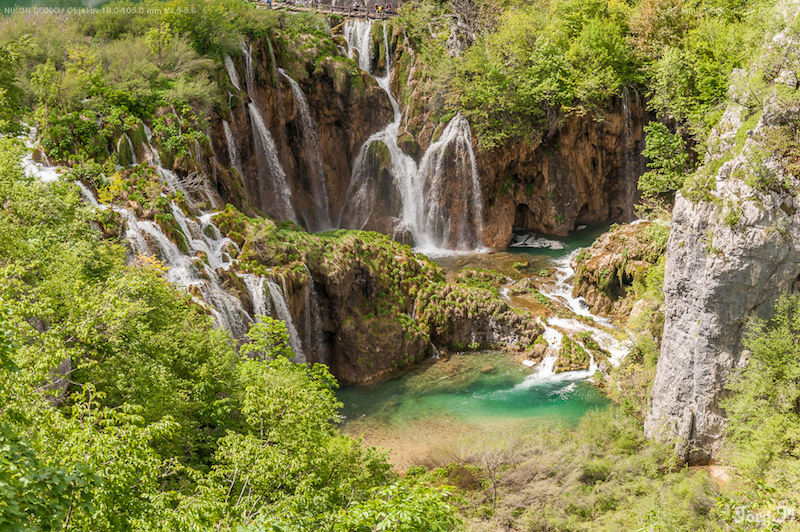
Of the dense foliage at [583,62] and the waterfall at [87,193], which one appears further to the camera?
the dense foliage at [583,62]

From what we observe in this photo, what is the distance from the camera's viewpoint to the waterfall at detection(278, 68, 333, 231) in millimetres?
34000

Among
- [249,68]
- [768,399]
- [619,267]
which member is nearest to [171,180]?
[249,68]

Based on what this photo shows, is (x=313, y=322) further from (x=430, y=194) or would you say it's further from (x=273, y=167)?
(x=430, y=194)

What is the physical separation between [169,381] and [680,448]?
14.1 m

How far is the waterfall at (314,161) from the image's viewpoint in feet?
112

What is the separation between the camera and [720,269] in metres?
15.5

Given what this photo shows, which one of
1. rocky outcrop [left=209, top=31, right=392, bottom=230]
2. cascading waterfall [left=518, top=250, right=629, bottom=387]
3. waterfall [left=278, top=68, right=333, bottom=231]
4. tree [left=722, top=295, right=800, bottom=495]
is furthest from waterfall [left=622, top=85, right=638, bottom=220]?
tree [left=722, top=295, right=800, bottom=495]

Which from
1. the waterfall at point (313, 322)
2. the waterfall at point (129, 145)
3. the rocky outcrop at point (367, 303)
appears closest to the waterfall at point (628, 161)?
the rocky outcrop at point (367, 303)

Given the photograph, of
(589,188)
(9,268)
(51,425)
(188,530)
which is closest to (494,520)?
(188,530)

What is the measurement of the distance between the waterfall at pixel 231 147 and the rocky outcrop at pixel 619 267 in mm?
17259

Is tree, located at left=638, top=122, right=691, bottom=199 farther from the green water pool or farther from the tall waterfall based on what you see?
the green water pool

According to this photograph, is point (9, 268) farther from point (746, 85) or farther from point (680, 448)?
point (746, 85)

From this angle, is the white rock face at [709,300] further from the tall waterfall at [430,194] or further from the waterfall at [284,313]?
the tall waterfall at [430,194]

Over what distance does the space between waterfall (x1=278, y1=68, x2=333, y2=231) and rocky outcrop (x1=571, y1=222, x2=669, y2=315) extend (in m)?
15.7
